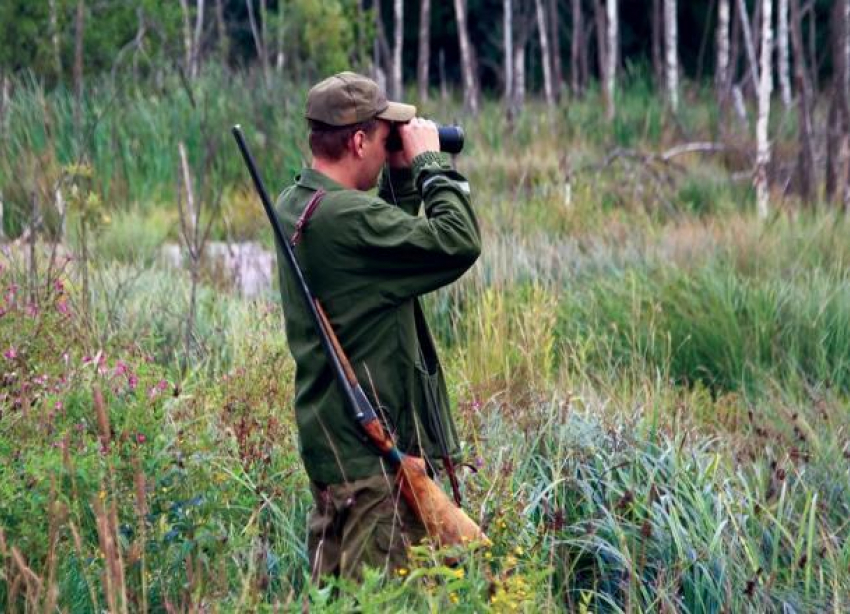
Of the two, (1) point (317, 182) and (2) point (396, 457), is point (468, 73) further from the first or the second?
(2) point (396, 457)

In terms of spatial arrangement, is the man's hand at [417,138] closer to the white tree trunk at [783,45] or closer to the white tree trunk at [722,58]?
the white tree trunk at [722,58]

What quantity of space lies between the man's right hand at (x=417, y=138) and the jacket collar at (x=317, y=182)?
211mm

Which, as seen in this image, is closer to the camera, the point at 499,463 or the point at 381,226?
the point at 381,226

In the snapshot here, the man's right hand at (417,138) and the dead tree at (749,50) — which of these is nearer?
A: the man's right hand at (417,138)

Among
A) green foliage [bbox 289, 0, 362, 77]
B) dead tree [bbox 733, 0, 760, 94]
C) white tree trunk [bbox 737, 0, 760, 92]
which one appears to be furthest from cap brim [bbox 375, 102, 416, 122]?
green foliage [bbox 289, 0, 362, 77]

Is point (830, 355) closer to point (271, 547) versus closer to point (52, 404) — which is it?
point (271, 547)

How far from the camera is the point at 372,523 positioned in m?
3.69

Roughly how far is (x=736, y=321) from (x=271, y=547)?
3.38m

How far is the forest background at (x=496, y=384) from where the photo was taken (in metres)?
3.90

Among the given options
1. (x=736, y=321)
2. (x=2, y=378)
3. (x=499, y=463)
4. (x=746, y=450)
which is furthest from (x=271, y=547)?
(x=736, y=321)

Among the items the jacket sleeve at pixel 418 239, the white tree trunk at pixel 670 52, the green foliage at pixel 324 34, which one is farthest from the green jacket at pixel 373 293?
the green foliage at pixel 324 34

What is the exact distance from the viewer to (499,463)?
183 inches

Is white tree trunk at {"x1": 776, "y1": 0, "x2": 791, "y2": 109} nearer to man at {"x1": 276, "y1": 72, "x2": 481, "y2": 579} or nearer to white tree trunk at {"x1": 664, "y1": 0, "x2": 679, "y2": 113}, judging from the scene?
white tree trunk at {"x1": 664, "y1": 0, "x2": 679, "y2": 113}

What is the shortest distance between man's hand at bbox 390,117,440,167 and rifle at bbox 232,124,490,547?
0.41 m
